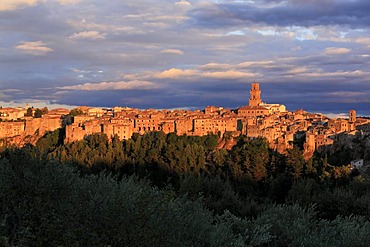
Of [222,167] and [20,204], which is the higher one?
[20,204]

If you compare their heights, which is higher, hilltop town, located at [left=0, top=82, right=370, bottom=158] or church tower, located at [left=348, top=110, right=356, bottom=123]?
church tower, located at [left=348, top=110, right=356, bottom=123]

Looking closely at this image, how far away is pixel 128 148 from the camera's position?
39.7 m

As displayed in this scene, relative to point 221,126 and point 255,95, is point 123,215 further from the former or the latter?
point 255,95

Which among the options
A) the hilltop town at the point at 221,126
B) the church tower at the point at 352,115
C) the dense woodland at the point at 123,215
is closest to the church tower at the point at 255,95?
the hilltop town at the point at 221,126

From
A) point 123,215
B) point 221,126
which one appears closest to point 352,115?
point 221,126

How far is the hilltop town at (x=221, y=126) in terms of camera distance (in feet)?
128

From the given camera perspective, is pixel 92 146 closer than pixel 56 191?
No

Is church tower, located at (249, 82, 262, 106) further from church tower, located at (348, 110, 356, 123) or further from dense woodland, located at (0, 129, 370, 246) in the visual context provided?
dense woodland, located at (0, 129, 370, 246)

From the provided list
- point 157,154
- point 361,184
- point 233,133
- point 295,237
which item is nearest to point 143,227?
point 295,237

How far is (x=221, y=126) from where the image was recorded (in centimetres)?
4631

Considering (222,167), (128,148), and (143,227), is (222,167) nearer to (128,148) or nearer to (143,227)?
(128,148)

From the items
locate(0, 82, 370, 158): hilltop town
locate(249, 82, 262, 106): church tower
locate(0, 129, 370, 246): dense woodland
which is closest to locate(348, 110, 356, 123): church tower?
locate(0, 82, 370, 158): hilltop town

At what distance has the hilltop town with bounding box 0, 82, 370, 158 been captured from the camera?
39.1 metres

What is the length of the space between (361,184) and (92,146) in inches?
934
